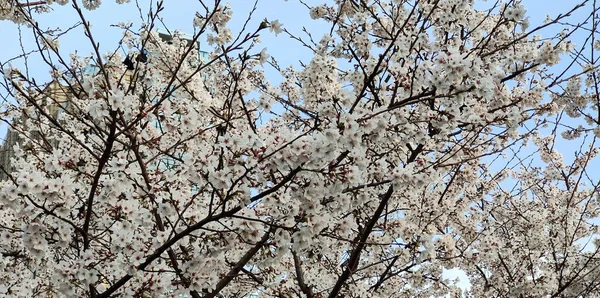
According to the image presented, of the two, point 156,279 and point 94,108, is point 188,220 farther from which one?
point 94,108

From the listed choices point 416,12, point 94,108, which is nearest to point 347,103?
point 94,108

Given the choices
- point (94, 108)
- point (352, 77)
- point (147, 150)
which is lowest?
point (94, 108)

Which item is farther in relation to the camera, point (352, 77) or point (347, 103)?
point (352, 77)

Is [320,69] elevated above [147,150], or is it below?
above

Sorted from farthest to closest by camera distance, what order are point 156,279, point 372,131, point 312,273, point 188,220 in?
1. point 312,273
2. point 188,220
3. point 156,279
4. point 372,131

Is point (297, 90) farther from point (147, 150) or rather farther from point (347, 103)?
point (347, 103)

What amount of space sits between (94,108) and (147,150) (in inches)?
63.9

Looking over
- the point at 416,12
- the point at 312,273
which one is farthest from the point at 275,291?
the point at 416,12

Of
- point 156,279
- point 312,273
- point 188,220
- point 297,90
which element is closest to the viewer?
point 156,279

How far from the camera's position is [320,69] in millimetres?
5848

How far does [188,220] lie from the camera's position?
4742 mm

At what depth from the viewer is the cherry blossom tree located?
3867 mm

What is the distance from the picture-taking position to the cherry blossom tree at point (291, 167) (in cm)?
387

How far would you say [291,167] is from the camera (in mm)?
3596
